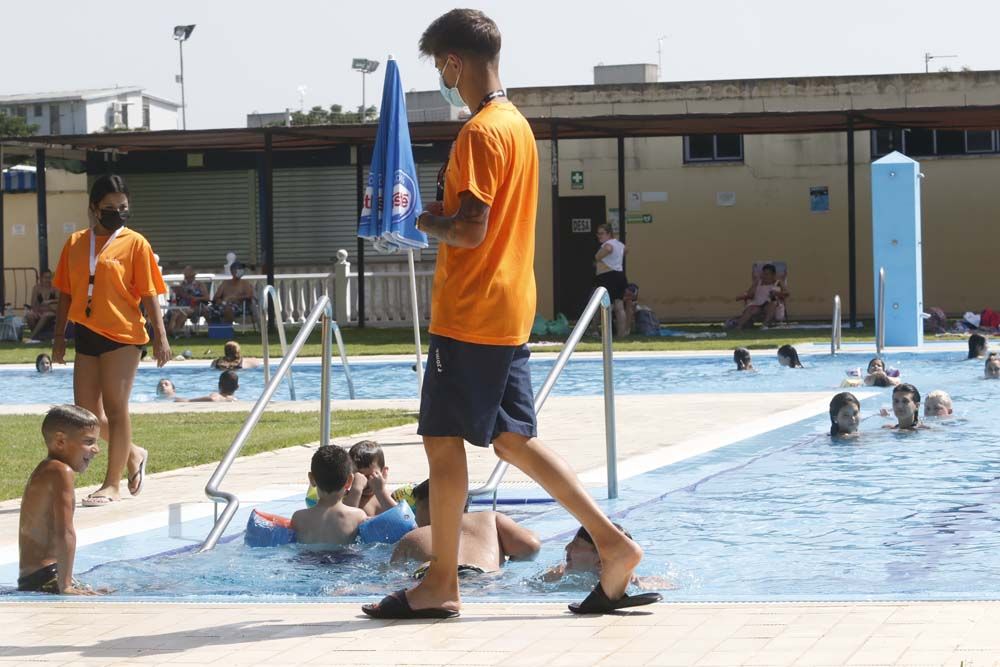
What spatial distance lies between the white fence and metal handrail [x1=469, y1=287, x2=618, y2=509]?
63.6ft

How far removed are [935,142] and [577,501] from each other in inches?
1049

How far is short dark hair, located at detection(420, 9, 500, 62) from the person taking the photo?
4.87 metres

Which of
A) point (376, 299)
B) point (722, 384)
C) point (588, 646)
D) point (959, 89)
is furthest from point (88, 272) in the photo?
point (959, 89)

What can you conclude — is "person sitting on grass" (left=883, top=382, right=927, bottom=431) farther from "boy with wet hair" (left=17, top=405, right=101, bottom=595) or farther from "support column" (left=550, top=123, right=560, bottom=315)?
"support column" (left=550, top=123, right=560, bottom=315)

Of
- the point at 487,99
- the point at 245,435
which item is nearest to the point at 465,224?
the point at 487,99

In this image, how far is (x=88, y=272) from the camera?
808 centimetres

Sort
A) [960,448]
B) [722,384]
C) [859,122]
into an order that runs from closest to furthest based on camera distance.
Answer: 1. [960,448]
2. [722,384]
3. [859,122]

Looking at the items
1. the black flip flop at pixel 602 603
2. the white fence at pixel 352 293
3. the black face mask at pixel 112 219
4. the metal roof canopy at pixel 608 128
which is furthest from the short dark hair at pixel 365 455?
the white fence at pixel 352 293

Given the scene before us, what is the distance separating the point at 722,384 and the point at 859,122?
29.9ft

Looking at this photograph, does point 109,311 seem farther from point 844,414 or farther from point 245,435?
point 844,414

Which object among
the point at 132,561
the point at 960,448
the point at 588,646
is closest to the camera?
the point at 588,646

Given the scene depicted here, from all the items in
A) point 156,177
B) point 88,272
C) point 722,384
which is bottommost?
point 722,384

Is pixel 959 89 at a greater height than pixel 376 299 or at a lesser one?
greater

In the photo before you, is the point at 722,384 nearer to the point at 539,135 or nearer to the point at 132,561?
the point at 539,135
